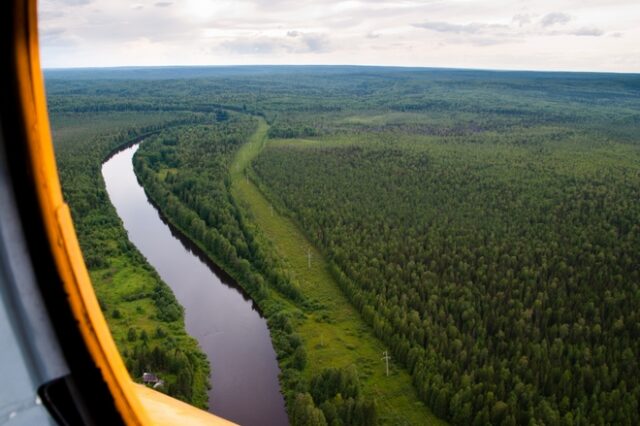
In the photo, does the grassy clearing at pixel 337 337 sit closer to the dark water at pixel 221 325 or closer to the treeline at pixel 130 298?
the dark water at pixel 221 325

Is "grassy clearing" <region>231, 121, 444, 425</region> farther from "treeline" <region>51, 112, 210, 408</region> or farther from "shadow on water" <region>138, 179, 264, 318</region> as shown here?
"treeline" <region>51, 112, 210, 408</region>

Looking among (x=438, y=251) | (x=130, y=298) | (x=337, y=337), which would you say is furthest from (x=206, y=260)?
(x=438, y=251)

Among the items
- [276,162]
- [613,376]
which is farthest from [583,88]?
[613,376]

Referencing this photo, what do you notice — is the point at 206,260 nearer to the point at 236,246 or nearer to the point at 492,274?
the point at 236,246

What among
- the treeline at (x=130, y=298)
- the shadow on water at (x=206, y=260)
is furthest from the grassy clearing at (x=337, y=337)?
the treeline at (x=130, y=298)

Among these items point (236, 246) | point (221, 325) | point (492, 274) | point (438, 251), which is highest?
point (236, 246)

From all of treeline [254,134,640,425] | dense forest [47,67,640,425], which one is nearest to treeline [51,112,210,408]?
dense forest [47,67,640,425]

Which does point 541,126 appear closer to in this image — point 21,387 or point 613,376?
point 613,376
